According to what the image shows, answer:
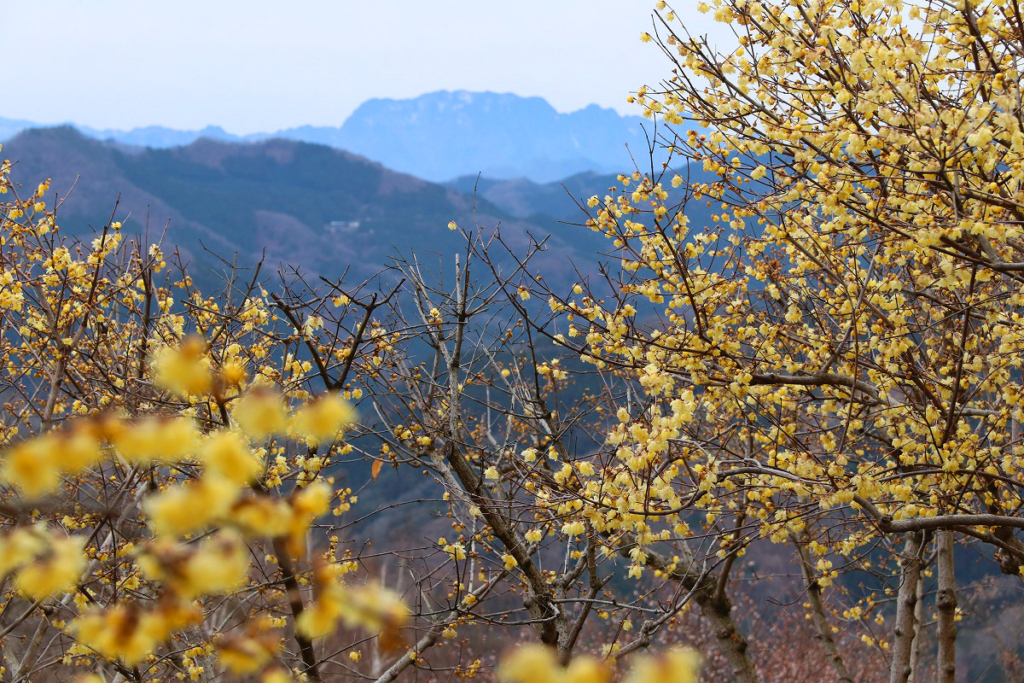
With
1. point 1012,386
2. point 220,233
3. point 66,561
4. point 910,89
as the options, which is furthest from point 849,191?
point 220,233

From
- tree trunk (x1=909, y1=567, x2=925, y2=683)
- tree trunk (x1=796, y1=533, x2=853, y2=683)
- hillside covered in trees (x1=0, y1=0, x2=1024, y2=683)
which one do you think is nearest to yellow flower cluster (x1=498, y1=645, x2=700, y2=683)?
hillside covered in trees (x1=0, y1=0, x2=1024, y2=683)

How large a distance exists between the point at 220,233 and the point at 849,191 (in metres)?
74.5

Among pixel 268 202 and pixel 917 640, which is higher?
pixel 268 202

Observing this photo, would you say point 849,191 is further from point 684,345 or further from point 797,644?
point 797,644

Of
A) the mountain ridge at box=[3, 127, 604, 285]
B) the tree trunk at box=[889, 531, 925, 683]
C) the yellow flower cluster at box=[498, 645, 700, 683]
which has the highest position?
the mountain ridge at box=[3, 127, 604, 285]

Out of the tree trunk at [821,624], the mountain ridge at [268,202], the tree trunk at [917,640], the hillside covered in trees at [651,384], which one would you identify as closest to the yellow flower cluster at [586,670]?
the hillside covered in trees at [651,384]

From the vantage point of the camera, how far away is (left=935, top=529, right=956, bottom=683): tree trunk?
7.27 metres

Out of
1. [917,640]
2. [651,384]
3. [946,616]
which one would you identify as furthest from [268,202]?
[651,384]

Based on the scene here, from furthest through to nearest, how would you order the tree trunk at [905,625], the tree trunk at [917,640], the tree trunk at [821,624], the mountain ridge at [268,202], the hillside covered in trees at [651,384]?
the mountain ridge at [268,202] < the tree trunk at [821,624] < the tree trunk at [917,640] < the tree trunk at [905,625] < the hillside covered in trees at [651,384]

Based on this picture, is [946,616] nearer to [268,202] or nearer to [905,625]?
[905,625]

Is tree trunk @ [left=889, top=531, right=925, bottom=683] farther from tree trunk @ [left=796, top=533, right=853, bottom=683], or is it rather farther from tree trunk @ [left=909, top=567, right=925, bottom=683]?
tree trunk @ [left=796, top=533, right=853, bottom=683]

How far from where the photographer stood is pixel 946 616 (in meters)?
7.28

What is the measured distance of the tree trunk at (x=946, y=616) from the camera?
7273 mm

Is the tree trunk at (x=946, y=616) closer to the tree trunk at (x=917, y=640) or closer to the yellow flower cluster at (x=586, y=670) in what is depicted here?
the tree trunk at (x=917, y=640)
